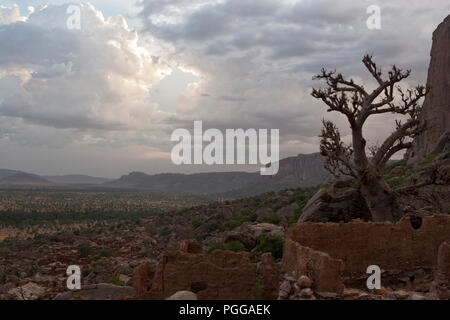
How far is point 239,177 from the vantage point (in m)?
190

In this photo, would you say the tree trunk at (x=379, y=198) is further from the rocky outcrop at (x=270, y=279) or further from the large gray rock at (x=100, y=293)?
the large gray rock at (x=100, y=293)

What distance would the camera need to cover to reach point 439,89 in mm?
44500

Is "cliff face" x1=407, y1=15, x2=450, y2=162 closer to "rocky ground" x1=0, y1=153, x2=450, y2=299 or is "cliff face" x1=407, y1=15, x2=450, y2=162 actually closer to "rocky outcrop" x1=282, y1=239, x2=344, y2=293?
"rocky ground" x1=0, y1=153, x2=450, y2=299

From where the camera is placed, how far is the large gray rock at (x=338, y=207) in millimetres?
18172

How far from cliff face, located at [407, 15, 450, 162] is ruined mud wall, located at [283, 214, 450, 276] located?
30.3 m

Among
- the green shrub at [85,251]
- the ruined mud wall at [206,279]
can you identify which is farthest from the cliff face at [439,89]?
the ruined mud wall at [206,279]

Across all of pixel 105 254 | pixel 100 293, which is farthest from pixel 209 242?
pixel 100 293

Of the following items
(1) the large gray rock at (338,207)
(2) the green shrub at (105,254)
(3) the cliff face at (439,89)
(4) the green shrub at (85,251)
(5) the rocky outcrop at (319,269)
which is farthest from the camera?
(3) the cliff face at (439,89)

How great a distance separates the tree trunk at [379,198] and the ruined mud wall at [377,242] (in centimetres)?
411

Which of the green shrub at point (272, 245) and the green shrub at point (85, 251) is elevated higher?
the green shrub at point (272, 245)

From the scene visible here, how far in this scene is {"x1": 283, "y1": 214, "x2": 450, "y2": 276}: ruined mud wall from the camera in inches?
463

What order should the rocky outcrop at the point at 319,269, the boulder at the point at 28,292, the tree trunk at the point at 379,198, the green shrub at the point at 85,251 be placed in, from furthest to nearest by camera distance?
1. the green shrub at the point at 85,251
2. the tree trunk at the point at 379,198
3. the boulder at the point at 28,292
4. the rocky outcrop at the point at 319,269

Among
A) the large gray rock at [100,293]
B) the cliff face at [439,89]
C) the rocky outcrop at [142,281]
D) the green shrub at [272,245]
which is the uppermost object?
the cliff face at [439,89]
